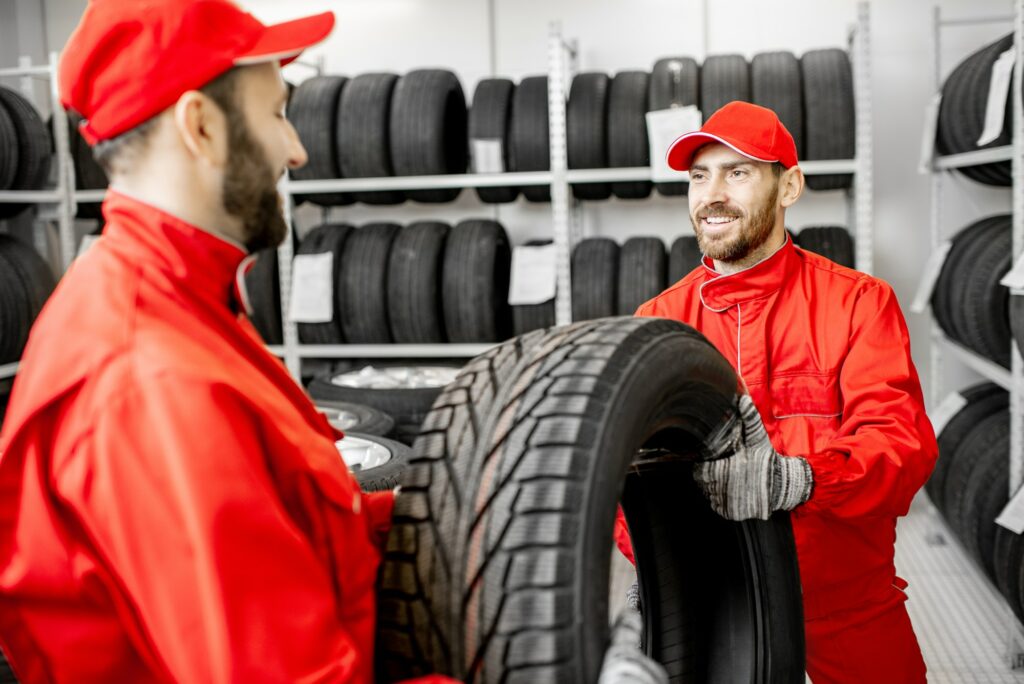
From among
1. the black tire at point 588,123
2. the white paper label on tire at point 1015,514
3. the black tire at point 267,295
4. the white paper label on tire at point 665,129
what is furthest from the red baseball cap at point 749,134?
the black tire at point 267,295

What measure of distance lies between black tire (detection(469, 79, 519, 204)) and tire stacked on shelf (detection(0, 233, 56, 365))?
224 centimetres

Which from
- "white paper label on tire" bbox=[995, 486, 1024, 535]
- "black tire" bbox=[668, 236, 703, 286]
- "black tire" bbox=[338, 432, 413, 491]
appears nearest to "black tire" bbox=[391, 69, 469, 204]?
"black tire" bbox=[668, 236, 703, 286]

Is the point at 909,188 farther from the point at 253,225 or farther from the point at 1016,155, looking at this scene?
the point at 253,225

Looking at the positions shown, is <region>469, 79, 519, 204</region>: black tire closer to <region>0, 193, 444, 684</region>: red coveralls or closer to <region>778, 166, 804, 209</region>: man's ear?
<region>778, 166, 804, 209</region>: man's ear

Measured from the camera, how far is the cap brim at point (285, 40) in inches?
45.1

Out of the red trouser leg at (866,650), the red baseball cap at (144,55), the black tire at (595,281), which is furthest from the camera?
the black tire at (595,281)

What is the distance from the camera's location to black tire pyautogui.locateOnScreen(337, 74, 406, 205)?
4.86 m

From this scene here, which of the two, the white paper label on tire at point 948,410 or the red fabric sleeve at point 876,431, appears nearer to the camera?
the red fabric sleeve at point 876,431

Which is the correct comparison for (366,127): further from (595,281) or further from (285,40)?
(285,40)

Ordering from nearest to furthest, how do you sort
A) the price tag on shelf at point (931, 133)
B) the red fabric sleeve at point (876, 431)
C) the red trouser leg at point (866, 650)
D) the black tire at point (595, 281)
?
the red fabric sleeve at point (876, 431)
the red trouser leg at point (866, 650)
the price tag on shelf at point (931, 133)
the black tire at point (595, 281)

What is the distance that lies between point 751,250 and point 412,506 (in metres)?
1.30

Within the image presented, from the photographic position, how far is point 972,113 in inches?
157

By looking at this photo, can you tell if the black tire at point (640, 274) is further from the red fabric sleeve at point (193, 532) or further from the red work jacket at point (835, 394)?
the red fabric sleeve at point (193, 532)

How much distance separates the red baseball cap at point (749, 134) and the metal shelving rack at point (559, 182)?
2.15 metres
